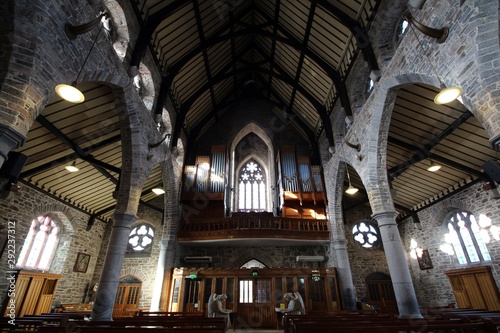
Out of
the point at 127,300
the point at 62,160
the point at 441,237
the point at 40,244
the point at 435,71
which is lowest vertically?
→ the point at 127,300

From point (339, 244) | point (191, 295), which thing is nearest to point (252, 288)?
point (191, 295)

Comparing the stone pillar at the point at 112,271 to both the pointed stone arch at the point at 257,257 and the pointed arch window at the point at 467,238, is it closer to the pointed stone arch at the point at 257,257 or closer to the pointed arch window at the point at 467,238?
the pointed stone arch at the point at 257,257

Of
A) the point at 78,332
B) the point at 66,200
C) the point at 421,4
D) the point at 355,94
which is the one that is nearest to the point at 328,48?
the point at 355,94

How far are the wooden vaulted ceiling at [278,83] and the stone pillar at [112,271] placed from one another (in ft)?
10.9

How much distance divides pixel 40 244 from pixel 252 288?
28.5ft

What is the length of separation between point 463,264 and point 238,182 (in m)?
11.3

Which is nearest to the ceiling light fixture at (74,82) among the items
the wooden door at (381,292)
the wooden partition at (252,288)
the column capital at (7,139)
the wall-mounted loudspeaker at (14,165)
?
the column capital at (7,139)

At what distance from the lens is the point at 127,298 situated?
→ 12148 millimetres

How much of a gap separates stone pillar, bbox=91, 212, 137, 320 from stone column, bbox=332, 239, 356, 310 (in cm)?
839

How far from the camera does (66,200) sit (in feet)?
35.3

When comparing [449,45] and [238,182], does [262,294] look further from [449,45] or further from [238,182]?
[449,45]

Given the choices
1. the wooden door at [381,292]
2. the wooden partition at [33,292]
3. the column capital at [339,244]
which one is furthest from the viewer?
the wooden door at [381,292]

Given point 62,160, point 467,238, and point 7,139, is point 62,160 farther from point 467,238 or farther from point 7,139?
point 467,238

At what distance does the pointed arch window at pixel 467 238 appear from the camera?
9.50 meters
